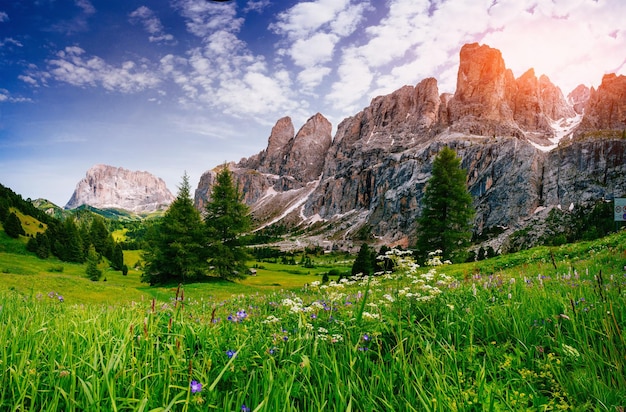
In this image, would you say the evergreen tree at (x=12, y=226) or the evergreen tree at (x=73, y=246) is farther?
the evergreen tree at (x=73, y=246)

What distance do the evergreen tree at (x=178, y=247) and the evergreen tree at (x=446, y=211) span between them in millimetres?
24932

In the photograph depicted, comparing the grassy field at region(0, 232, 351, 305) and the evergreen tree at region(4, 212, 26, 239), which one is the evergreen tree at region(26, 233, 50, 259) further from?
the evergreen tree at region(4, 212, 26, 239)

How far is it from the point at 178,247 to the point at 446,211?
2987 centimetres

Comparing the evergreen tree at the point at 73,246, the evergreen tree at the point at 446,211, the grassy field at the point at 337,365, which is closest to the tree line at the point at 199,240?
the evergreen tree at the point at 446,211

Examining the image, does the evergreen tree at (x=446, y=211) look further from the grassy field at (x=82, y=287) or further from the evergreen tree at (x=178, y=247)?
the evergreen tree at (x=178, y=247)

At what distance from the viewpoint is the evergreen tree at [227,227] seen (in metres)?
37.2

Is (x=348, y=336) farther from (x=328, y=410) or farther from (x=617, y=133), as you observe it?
(x=617, y=133)

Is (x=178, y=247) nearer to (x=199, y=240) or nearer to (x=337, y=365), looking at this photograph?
(x=199, y=240)

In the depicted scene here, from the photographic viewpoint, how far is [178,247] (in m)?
33.9

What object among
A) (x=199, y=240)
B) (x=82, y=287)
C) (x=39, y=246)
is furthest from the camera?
(x=39, y=246)

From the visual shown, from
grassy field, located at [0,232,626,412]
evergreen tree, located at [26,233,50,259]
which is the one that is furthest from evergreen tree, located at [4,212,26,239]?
grassy field, located at [0,232,626,412]

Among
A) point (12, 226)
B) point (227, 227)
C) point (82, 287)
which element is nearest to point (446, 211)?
point (227, 227)

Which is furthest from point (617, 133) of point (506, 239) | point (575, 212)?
point (506, 239)

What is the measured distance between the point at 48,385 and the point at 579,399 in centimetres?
389
